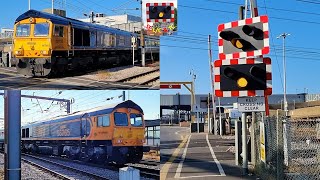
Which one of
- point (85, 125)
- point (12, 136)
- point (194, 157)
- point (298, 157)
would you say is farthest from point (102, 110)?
point (298, 157)

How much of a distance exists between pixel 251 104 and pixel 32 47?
288 cm

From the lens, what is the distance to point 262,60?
5.70 metres

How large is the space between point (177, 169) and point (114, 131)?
1.48 m

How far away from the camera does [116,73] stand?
4758 millimetres

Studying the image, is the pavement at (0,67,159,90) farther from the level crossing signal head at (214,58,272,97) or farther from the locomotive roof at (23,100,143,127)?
the level crossing signal head at (214,58,272,97)

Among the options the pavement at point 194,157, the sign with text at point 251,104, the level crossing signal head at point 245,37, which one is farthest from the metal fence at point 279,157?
the level crossing signal head at point 245,37

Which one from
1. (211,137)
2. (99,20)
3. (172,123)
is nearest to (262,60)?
(172,123)

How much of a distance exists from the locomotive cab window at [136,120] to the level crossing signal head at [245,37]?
1546 millimetres

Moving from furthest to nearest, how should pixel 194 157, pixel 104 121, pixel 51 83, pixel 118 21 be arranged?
1. pixel 194 157
2. pixel 118 21
3. pixel 51 83
4. pixel 104 121

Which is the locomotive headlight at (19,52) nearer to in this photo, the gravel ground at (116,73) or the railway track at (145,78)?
the gravel ground at (116,73)

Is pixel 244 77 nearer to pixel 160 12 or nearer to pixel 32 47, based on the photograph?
pixel 160 12

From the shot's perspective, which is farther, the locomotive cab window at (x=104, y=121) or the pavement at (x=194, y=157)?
the pavement at (x=194, y=157)

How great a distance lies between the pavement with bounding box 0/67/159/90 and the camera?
4449 millimetres

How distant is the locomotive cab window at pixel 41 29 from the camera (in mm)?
4578
